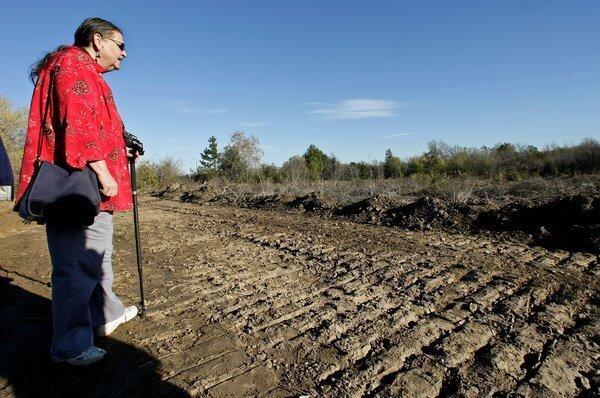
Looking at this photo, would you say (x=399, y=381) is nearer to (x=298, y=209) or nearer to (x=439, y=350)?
(x=439, y=350)

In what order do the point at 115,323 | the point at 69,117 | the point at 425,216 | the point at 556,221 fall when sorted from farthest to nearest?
the point at 425,216, the point at 556,221, the point at 115,323, the point at 69,117

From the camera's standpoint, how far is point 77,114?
227 cm

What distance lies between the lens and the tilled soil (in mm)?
2348

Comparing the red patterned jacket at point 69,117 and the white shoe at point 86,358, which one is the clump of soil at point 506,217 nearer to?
the white shoe at point 86,358

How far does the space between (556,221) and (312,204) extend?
Answer: 5156 mm

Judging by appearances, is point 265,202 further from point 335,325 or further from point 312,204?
point 335,325

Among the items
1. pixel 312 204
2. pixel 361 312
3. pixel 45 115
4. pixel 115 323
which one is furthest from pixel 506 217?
pixel 45 115

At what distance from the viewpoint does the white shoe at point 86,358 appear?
2457mm

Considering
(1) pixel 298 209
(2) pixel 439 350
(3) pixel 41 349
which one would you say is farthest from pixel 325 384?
(1) pixel 298 209

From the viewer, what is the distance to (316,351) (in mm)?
2680

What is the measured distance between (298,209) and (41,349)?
7.24 m

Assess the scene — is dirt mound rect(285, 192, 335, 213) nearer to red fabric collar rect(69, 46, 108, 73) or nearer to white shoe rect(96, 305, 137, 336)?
white shoe rect(96, 305, 137, 336)

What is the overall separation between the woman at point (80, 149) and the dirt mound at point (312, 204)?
6.76 m

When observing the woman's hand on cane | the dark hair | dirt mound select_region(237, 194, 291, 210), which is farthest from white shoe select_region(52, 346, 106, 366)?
dirt mound select_region(237, 194, 291, 210)
